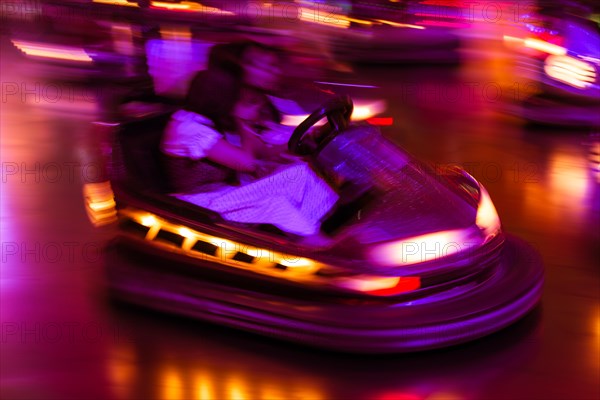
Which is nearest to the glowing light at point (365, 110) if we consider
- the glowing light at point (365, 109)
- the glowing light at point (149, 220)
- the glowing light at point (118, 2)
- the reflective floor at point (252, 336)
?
the glowing light at point (365, 109)

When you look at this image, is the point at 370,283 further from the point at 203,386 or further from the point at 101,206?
the point at 101,206

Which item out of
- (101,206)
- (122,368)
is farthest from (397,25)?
(122,368)

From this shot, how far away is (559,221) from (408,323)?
1.23 meters

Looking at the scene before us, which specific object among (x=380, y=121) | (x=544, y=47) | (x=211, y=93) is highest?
(x=211, y=93)

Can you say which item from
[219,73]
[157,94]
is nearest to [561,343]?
[219,73]

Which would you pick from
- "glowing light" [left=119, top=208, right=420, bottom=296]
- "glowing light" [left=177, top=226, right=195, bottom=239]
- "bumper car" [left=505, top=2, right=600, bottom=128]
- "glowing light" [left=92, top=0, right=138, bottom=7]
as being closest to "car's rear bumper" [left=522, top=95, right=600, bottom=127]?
"bumper car" [left=505, top=2, right=600, bottom=128]

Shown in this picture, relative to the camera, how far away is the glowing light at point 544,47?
4172 mm

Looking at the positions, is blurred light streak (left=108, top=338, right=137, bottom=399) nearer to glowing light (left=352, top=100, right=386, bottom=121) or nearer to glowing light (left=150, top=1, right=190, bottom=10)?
glowing light (left=352, top=100, right=386, bottom=121)

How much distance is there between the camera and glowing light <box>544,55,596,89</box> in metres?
4.07

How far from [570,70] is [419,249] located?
251 cm

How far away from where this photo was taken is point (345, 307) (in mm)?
1993

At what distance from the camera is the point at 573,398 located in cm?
188

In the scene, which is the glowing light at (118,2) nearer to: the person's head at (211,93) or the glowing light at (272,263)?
the person's head at (211,93)

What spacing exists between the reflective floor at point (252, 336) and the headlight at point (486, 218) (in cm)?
27
